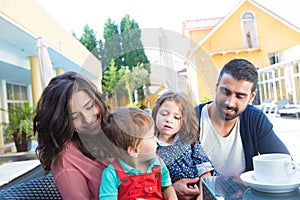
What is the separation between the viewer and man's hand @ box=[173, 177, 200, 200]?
42.7 inches

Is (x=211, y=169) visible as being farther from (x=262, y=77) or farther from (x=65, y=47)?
(x=262, y=77)

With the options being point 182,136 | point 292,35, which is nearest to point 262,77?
point 292,35

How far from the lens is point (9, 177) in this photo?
2682mm

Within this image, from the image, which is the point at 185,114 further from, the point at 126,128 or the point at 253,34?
the point at 253,34

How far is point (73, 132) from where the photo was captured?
970 mm

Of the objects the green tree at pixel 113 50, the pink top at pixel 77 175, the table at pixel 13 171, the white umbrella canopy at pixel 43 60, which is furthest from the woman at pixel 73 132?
the white umbrella canopy at pixel 43 60

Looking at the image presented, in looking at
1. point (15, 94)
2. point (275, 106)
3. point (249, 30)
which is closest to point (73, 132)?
point (15, 94)

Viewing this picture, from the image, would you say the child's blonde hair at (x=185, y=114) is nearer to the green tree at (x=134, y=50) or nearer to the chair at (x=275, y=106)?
the green tree at (x=134, y=50)

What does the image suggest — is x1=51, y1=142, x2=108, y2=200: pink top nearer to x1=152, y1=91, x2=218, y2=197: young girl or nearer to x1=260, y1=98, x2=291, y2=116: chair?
x1=152, y1=91, x2=218, y2=197: young girl

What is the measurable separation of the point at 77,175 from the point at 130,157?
0.53 feet

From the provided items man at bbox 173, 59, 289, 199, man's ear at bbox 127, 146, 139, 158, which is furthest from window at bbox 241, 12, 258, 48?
man's ear at bbox 127, 146, 139, 158

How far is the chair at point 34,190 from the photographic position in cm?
90

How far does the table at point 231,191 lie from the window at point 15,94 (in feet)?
22.7

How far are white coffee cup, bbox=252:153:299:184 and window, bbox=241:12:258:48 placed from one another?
11655mm
